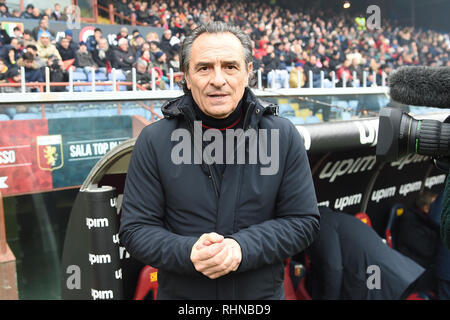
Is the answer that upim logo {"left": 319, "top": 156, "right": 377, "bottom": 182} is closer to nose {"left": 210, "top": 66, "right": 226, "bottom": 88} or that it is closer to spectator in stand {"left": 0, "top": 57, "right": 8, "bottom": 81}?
nose {"left": 210, "top": 66, "right": 226, "bottom": 88}

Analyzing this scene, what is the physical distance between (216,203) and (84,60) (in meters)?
6.62

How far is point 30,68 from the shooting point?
20.3 ft

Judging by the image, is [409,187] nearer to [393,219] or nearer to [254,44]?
[393,219]

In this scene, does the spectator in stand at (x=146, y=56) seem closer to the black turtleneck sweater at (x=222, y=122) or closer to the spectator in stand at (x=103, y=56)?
the spectator in stand at (x=103, y=56)

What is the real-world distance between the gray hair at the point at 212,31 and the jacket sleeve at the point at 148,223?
234 mm

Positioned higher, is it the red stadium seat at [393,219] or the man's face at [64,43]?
the man's face at [64,43]

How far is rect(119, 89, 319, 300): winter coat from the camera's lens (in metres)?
1.20

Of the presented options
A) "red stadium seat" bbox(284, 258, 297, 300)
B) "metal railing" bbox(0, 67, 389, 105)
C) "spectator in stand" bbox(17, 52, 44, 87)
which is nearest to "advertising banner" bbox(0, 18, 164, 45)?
"spectator in stand" bbox(17, 52, 44, 87)

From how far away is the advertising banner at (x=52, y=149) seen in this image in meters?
2.90

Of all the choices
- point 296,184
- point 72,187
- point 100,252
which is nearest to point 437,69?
point 296,184

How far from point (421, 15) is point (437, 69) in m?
20.9

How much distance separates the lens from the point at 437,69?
3.49ft

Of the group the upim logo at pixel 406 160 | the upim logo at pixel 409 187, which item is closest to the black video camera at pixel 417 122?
the upim logo at pixel 406 160
